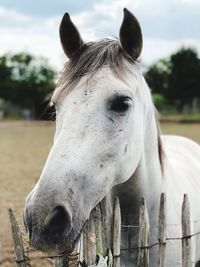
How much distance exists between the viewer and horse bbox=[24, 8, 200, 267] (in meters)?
1.69

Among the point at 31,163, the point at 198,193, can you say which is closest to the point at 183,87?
the point at 31,163

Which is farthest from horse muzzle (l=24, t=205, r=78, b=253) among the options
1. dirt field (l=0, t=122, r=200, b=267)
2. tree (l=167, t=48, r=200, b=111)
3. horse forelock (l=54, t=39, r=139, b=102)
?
tree (l=167, t=48, r=200, b=111)

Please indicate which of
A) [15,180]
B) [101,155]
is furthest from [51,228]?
[15,180]

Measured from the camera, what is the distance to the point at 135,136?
6.97ft

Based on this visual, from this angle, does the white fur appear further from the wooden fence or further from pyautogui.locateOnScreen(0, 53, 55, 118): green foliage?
pyautogui.locateOnScreen(0, 53, 55, 118): green foliage

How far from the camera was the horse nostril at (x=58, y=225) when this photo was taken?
5.42 feet

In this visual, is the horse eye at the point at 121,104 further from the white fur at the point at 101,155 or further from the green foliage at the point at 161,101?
the green foliage at the point at 161,101

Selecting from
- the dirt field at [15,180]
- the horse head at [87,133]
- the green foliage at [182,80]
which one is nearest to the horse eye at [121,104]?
the horse head at [87,133]

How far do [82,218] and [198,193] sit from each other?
5.46ft

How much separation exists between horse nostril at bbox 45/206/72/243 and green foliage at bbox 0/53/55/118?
51.6 m

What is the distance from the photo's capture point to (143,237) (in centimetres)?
228

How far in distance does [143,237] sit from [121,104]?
31.6 inches

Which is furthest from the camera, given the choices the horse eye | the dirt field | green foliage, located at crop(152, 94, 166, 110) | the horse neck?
green foliage, located at crop(152, 94, 166, 110)

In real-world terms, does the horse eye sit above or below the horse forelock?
below
